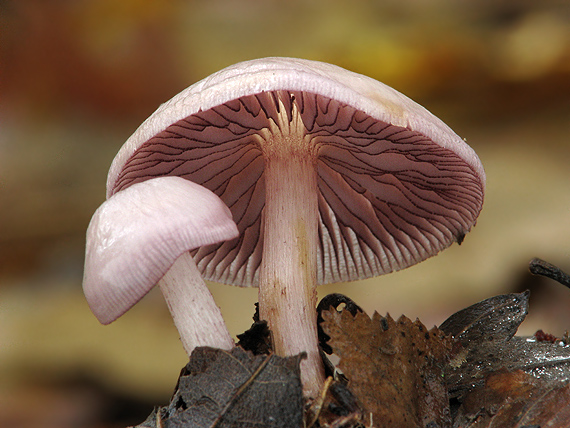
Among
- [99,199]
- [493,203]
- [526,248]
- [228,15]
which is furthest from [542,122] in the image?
[99,199]

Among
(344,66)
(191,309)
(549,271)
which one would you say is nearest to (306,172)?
(191,309)

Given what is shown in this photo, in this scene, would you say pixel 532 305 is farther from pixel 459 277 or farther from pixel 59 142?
pixel 59 142

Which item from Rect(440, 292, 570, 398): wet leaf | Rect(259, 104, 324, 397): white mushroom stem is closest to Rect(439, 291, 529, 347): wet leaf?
Rect(440, 292, 570, 398): wet leaf

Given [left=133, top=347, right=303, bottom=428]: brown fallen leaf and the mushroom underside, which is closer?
[left=133, top=347, right=303, bottom=428]: brown fallen leaf

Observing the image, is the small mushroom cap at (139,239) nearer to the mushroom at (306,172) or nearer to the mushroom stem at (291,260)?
the mushroom at (306,172)

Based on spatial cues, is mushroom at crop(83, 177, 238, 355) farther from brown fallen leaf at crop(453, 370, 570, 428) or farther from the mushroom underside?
brown fallen leaf at crop(453, 370, 570, 428)
